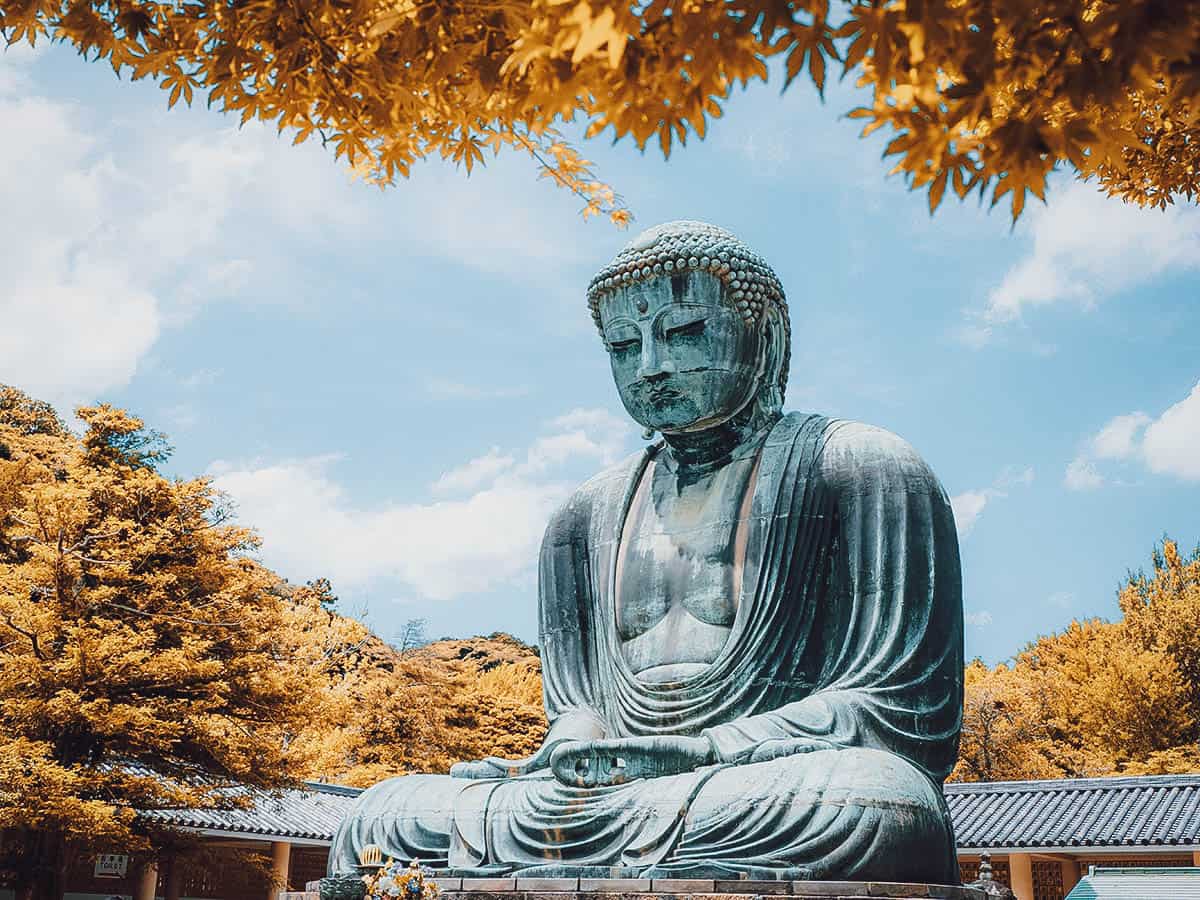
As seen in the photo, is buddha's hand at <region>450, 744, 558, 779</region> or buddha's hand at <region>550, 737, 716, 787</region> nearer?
buddha's hand at <region>550, 737, 716, 787</region>

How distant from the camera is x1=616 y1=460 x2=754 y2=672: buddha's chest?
6.93 metres

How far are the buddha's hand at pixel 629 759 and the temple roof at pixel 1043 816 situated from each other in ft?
44.8

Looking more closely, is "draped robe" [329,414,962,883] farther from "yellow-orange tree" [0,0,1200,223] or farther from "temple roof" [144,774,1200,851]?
"temple roof" [144,774,1200,851]

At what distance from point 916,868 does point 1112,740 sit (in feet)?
81.2

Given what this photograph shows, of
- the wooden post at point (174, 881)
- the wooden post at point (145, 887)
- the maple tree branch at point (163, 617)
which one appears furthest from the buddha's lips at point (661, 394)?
the wooden post at point (145, 887)

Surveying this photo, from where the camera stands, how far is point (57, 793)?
1362 centimetres

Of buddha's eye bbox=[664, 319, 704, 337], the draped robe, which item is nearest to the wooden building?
the draped robe

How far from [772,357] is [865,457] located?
0.99 metres

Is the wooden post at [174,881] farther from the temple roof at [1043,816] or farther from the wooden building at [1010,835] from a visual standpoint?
the temple roof at [1043,816]

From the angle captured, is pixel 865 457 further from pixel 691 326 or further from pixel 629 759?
pixel 629 759

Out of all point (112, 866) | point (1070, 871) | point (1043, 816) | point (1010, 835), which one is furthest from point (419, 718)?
point (1070, 871)

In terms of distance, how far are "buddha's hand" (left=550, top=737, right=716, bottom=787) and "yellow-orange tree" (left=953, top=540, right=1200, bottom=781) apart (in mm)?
23428

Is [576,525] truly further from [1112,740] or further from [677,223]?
[1112,740]

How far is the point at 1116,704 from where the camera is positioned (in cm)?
2755
